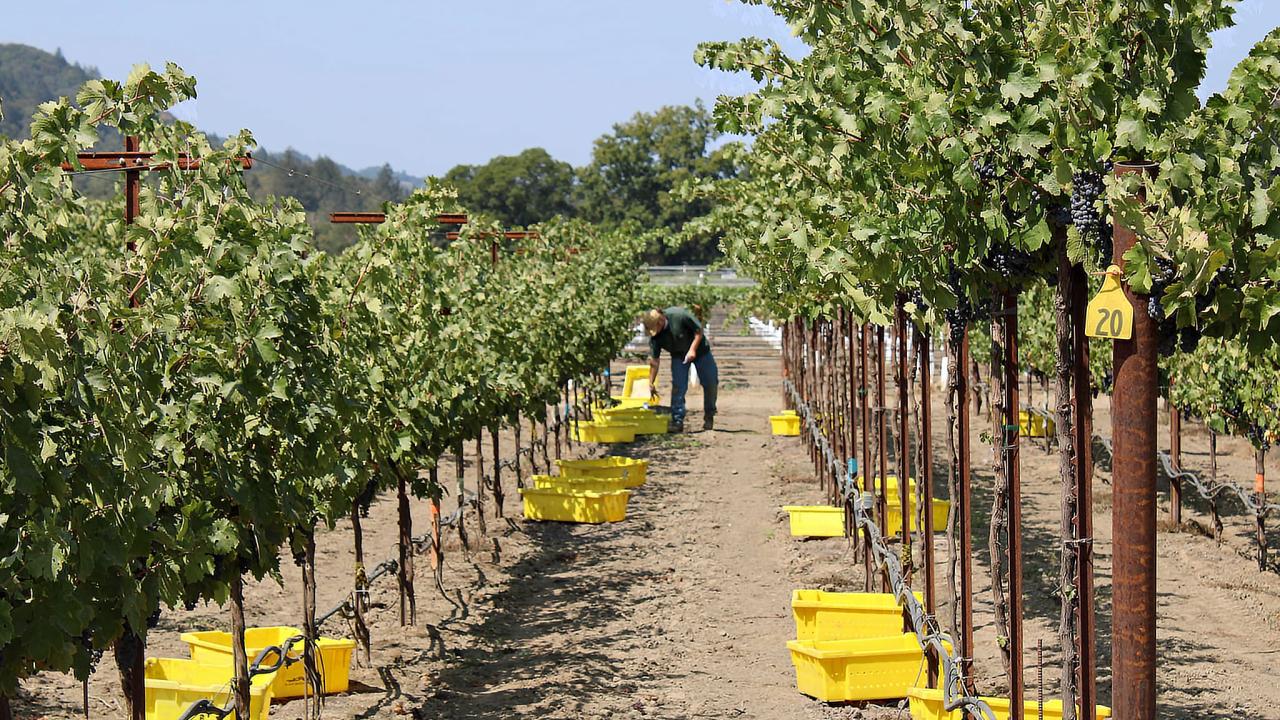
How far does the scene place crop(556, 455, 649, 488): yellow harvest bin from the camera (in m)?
14.8

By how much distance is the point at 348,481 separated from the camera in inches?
247

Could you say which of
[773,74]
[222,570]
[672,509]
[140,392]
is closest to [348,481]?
[222,570]

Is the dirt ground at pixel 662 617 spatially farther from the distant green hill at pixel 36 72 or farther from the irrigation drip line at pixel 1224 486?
the distant green hill at pixel 36 72

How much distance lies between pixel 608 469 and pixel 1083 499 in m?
11.0

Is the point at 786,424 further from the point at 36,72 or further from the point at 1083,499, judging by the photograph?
the point at 36,72

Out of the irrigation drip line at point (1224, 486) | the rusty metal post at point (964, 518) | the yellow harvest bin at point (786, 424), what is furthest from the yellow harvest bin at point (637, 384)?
the rusty metal post at point (964, 518)

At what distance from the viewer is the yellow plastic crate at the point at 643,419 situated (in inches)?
830

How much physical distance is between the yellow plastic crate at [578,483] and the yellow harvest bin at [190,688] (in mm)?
7198

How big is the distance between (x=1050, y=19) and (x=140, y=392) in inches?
112

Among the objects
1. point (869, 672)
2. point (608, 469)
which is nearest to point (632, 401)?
point (608, 469)

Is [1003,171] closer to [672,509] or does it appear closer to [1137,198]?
[1137,198]

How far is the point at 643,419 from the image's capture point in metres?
Result: 21.2

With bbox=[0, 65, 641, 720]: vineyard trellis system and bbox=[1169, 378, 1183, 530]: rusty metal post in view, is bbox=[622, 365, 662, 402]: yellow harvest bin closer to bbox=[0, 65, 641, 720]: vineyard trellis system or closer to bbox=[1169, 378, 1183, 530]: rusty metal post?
bbox=[1169, 378, 1183, 530]: rusty metal post

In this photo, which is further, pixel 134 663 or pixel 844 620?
pixel 844 620
